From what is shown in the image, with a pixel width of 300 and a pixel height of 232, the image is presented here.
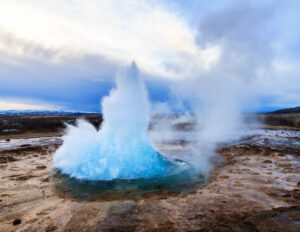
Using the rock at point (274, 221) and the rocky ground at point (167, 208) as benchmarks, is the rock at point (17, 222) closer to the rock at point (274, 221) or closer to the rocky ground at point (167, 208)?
the rocky ground at point (167, 208)

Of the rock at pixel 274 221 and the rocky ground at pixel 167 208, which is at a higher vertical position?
the rock at pixel 274 221

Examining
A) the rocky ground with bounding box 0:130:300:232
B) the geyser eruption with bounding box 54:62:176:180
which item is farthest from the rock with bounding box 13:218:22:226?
the geyser eruption with bounding box 54:62:176:180

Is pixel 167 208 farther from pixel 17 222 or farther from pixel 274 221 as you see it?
pixel 17 222

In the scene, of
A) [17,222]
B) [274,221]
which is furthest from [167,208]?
[17,222]

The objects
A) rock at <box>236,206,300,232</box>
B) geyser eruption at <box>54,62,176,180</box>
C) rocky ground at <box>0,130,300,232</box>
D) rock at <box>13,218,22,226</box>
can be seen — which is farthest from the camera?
geyser eruption at <box>54,62,176,180</box>

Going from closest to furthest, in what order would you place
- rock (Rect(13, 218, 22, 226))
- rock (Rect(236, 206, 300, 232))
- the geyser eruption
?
rock (Rect(236, 206, 300, 232))
rock (Rect(13, 218, 22, 226))
the geyser eruption

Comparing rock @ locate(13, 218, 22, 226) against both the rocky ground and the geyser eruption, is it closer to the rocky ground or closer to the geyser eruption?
the rocky ground

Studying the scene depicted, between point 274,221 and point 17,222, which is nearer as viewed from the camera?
point 274,221

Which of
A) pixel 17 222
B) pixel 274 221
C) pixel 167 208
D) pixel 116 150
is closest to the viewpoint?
pixel 274 221

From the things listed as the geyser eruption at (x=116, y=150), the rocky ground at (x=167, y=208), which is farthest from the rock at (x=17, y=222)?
the geyser eruption at (x=116, y=150)

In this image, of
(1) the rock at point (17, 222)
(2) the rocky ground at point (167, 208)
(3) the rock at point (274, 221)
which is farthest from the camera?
(1) the rock at point (17, 222)

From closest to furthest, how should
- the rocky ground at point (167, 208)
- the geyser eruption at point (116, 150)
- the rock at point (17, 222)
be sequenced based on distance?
1. the rocky ground at point (167, 208)
2. the rock at point (17, 222)
3. the geyser eruption at point (116, 150)

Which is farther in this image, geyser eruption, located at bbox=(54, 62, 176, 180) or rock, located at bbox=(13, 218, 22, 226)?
geyser eruption, located at bbox=(54, 62, 176, 180)

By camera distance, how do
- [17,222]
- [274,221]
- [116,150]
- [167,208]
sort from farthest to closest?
[116,150] → [167,208] → [17,222] → [274,221]
